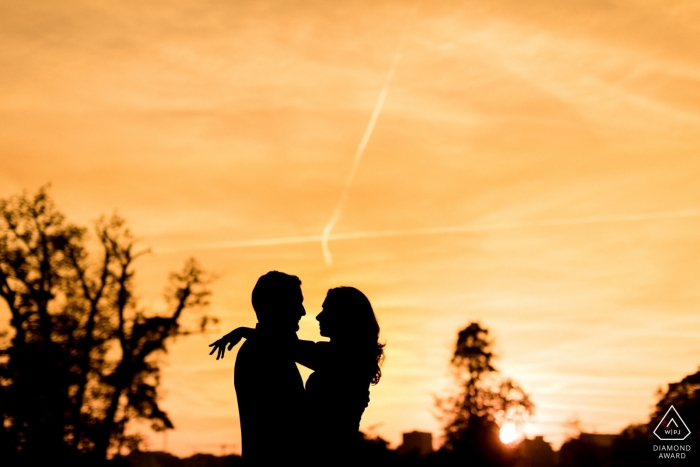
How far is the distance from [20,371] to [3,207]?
26.0ft

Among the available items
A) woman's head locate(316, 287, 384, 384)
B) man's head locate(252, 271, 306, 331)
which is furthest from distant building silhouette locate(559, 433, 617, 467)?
man's head locate(252, 271, 306, 331)

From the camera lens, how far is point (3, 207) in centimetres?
4381

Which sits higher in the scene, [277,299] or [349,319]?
[277,299]

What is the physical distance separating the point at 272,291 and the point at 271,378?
0.57m

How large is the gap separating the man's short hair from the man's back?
0.24 meters

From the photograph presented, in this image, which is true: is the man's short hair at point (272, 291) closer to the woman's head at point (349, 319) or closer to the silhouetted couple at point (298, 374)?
the silhouetted couple at point (298, 374)

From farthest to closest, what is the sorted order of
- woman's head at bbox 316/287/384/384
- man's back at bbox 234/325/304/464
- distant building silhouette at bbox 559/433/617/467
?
distant building silhouette at bbox 559/433/617/467, woman's head at bbox 316/287/384/384, man's back at bbox 234/325/304/464

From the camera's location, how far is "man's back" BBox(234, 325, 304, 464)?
18.4 ft

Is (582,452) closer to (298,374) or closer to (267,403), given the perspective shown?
(298,374)

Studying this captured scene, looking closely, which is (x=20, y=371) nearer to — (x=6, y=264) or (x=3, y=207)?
(x=6, y=264)

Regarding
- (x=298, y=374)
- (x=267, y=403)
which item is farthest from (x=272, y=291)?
(x=267, y=403)

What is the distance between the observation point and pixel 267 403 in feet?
18.5

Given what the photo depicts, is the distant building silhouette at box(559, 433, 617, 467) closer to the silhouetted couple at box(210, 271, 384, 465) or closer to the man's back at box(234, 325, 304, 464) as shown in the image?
the silhouetted couple at box(210, 271, 384, 465)

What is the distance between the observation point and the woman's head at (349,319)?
6.12 m
